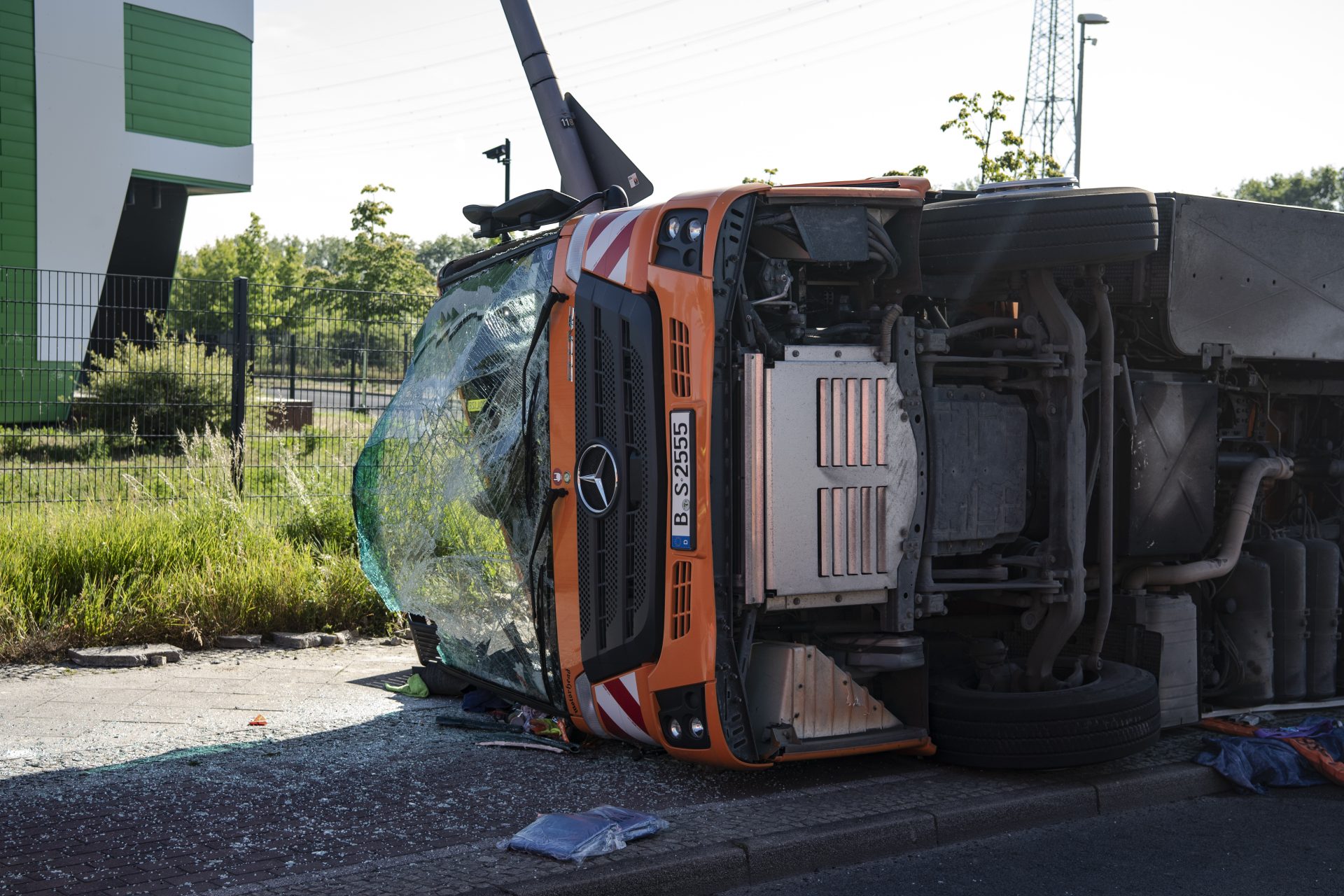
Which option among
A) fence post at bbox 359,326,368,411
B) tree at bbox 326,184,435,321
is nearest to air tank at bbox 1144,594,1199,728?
fence post at bbox 359,326,368,411

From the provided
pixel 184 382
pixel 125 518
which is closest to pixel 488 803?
pixel 125 518

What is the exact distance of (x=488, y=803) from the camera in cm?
470

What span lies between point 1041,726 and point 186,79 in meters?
23.1

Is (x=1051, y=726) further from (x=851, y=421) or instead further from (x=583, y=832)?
(x=583, y=832)

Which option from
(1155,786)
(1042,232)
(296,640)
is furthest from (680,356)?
(296,640)

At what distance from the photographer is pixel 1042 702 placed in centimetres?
505

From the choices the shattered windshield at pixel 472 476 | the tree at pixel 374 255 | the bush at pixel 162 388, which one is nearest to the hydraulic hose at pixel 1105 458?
the shattered windshield at pixel 472 476

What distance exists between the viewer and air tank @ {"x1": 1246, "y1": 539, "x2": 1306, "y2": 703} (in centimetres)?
638

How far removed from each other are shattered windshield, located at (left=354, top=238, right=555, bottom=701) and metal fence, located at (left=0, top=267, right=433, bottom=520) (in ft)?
12.3

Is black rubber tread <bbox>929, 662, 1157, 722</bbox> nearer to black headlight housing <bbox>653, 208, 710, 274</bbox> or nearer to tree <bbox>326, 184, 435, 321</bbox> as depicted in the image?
black headlight housing <bbox>653, 208, 710, 274</bbox>

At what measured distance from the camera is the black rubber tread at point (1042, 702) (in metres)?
5.02

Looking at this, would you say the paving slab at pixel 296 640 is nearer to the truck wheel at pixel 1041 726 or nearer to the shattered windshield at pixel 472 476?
the shattered windshield at pixel 472 476

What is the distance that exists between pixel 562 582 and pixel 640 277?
1.24 meters

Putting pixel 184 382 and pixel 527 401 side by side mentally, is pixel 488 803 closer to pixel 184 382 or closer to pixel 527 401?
pixel 527 401
